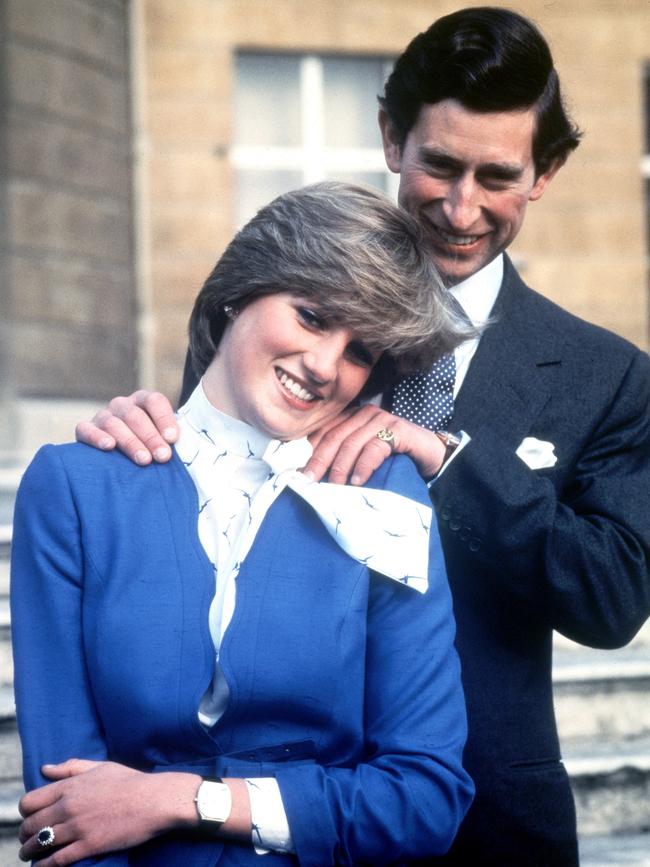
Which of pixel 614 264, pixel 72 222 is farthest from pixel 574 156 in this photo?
pixel 72 222

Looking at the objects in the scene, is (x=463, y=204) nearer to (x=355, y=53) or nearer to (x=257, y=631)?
(x=257, y=631)

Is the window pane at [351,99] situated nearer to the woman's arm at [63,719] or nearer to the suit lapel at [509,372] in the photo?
the suit lapel at [509,372]

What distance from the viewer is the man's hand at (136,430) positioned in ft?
6.45

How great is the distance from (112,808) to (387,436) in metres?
0.64

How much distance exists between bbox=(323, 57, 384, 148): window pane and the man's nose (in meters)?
5.97

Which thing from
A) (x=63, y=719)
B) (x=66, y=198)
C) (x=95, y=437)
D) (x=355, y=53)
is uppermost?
(x=355, y=53)

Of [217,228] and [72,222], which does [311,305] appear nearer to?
[72,222]

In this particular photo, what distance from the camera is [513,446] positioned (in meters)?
2.32

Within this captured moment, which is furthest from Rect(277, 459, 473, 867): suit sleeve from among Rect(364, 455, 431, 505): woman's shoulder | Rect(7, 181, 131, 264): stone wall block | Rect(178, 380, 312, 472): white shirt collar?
Rect(7, 181, 131, 264): stone wall block

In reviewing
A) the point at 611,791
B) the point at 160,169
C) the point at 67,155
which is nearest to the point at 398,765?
the point at 611,791

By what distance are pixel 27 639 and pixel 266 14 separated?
6.54 m

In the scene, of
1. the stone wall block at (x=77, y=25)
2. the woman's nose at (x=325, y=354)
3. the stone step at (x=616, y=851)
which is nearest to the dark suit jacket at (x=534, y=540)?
the woman's nose at (x=325, y=354)

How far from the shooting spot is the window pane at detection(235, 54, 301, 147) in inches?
317

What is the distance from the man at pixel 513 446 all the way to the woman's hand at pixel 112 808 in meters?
0.63
